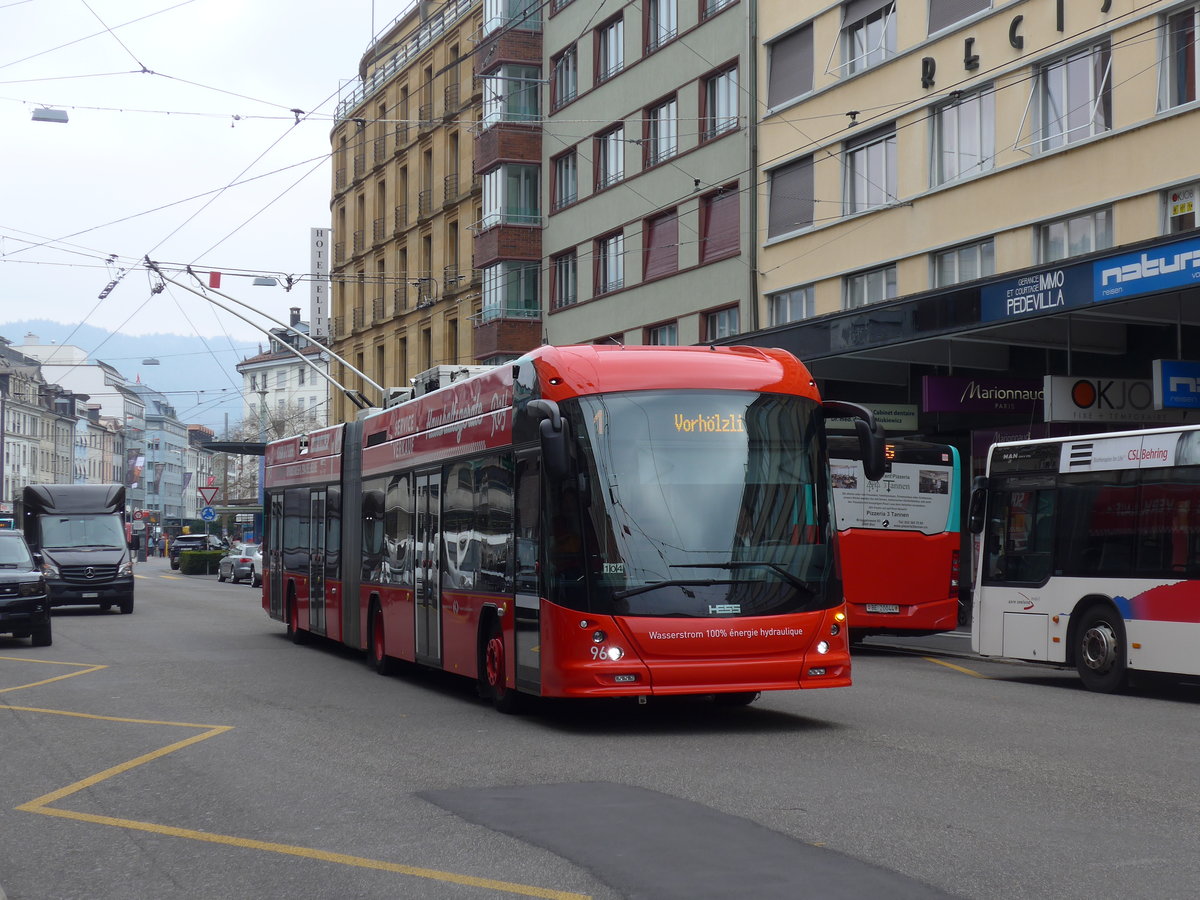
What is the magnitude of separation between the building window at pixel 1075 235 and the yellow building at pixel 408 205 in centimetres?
2571

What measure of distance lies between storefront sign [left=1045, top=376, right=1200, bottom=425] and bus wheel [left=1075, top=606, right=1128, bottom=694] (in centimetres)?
665

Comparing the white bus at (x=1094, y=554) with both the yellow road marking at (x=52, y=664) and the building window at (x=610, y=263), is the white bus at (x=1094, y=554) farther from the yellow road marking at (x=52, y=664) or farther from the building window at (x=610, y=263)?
the building window at (x=610, y=263)


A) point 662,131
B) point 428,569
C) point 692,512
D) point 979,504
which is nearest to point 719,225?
point 662,131

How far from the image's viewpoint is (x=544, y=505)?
40.0ft

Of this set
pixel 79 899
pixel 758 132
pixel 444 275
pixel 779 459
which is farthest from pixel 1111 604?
pixel 444 275

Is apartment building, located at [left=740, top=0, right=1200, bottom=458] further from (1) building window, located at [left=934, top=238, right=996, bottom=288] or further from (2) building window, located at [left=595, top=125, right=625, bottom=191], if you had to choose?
(2) building window, located at [left=595, top=125, right=625, bottom=191]

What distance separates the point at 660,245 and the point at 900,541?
723 inches

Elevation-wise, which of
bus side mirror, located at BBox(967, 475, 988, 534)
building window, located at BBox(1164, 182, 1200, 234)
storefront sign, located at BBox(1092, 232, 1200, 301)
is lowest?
bus side mirror, located at BBox(967, 475, 988, 534)

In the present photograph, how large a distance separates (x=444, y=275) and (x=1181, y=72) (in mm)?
32692

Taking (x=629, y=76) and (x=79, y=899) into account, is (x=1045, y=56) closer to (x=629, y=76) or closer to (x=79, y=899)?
(x=629, y=76)

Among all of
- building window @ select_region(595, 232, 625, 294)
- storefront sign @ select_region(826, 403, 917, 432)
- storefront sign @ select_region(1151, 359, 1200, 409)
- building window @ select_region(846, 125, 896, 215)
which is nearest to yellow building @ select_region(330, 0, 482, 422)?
building window @ select_region(595, 232, 625, 294)

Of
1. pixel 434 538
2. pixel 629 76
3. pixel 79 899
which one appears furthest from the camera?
pixel 629 76

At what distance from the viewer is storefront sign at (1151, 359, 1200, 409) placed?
2127cm

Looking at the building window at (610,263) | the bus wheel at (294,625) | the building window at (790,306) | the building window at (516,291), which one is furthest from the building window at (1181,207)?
the building window at (516,291)
